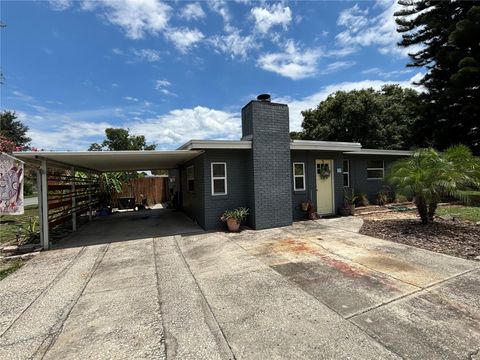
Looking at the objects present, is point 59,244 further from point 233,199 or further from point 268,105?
point 268,105

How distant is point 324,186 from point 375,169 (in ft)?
12.8

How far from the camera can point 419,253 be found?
520cm

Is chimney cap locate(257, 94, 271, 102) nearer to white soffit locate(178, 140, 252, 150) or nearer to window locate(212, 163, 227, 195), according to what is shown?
white soffit locate(178, 140, 252, 150)

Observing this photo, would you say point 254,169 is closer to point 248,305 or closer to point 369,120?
point 248,305

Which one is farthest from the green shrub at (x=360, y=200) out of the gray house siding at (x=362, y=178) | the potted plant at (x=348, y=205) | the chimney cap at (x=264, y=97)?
the chimney cap at (x=264, y=97)

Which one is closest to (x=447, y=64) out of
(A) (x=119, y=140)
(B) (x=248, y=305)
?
(B) (x=248, y=305)

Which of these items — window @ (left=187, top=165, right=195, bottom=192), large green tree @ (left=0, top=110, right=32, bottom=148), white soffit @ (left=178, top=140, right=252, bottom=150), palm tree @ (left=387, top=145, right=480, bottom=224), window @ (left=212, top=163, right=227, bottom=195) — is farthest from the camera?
large green tree @ (left=0, top=110, right=32, bottom=148)

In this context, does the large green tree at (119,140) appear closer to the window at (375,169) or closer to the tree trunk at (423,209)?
the window at (375,169)

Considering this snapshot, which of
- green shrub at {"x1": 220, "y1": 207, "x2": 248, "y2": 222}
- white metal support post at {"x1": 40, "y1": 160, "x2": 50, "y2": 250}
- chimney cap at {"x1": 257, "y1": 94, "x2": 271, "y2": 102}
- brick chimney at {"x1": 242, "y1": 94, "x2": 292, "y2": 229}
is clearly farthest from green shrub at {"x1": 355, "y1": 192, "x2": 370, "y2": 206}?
white metal support post at {"x1": 40, "y1": 160, "x2": 50, "y2": 250}

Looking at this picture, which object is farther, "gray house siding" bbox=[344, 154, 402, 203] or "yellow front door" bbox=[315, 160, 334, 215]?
"gray house siding" bbox=[344, 154, 402, 203]

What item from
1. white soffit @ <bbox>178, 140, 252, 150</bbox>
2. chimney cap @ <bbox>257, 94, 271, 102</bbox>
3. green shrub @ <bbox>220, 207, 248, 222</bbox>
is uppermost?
chimney cap @ <bbox>257, 94, 271, 102</bbox>

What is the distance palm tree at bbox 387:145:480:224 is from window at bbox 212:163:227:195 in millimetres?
5087

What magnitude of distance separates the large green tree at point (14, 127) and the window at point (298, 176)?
116 feet

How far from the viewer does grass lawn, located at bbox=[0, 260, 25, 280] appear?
16.2 feet
